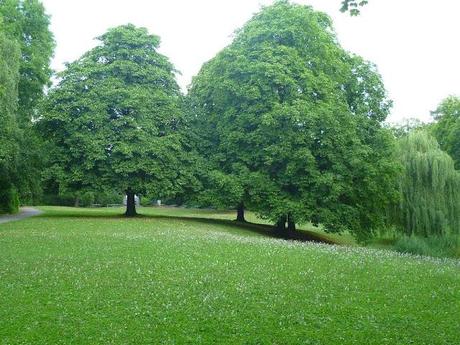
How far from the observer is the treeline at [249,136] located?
1109 inches

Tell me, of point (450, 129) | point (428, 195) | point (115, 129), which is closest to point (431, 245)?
point (428, 195)

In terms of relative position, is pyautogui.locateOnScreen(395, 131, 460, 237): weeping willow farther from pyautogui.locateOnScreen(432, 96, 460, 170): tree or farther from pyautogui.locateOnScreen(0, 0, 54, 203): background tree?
pyautogui.locateOnScreen(0, 0, 54, 203): background tree

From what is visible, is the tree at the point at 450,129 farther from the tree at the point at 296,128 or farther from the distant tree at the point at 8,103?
the distant tree at the point at 8,103

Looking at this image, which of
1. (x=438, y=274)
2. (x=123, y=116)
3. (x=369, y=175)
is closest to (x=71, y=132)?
(x=123, y=116)

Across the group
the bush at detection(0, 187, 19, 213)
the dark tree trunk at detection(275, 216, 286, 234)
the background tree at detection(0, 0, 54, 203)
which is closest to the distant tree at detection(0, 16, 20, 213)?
the background tree at detection(0, 0, 54, 203)

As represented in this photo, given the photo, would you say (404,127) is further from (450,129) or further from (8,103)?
(8,103)

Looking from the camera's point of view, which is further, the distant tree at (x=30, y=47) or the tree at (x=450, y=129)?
the tree at (x=450, y=129)

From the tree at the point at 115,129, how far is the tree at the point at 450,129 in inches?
1387

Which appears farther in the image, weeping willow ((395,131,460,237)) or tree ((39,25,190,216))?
weeping willow ((395,131,460,237))

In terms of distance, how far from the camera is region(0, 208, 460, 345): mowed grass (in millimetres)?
8773

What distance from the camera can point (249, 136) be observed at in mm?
29312

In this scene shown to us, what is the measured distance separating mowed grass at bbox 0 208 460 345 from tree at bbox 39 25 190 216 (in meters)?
12.8

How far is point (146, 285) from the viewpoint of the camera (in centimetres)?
1143

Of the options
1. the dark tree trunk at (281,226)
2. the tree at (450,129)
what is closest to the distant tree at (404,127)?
the tree at (450,129)
